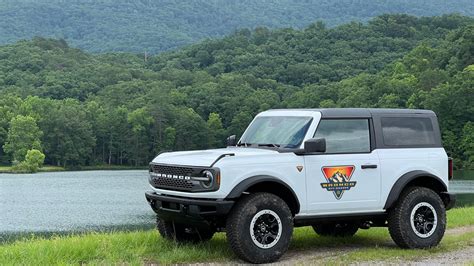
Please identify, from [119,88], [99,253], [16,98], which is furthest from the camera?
[119,88]

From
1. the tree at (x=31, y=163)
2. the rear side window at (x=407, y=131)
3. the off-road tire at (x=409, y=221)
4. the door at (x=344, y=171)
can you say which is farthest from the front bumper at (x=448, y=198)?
the tree at (x=31, y=163)

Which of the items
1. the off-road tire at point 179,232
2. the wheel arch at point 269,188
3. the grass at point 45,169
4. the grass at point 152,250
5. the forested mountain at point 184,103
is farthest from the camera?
the grass at point 45,169

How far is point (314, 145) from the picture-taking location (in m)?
10.7

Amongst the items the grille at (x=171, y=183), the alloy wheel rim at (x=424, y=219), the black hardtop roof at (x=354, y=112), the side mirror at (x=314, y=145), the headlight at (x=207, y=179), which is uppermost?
the black hardtop roof at (x=354, y=112)

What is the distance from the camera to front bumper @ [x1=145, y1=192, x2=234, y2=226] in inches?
403

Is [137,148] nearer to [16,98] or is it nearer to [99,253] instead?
[16,98]

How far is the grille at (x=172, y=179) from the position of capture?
1052cm

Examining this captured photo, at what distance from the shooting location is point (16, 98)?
144 metres

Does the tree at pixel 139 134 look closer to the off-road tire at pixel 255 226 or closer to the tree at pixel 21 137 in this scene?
the tree at pixel 21 137

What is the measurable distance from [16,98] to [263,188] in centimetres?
13955

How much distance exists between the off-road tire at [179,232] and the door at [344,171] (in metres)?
1.82

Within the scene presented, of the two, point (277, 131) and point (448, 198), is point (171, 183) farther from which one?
point (448, 198)

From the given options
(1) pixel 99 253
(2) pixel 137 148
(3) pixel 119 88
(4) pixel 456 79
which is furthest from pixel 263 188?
(3) pixel 119 88

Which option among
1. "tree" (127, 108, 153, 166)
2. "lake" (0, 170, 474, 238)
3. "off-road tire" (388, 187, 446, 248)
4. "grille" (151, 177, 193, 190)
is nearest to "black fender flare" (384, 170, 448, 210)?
"off-road tire" (388, 187, 446, 248)
